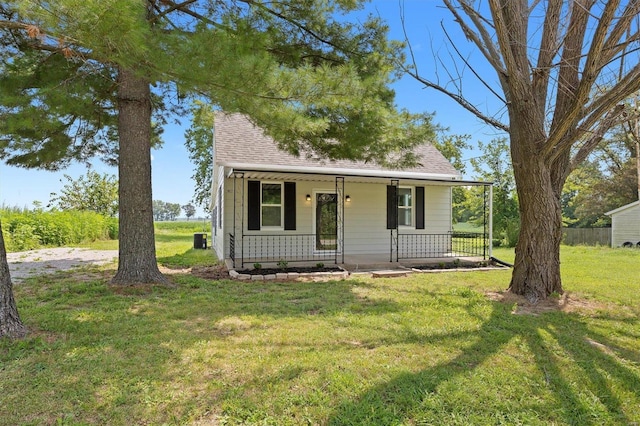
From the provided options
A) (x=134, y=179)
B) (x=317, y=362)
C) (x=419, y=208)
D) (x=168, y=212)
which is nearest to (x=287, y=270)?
(x=134, y=179)

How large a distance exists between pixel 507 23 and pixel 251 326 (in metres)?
5.74

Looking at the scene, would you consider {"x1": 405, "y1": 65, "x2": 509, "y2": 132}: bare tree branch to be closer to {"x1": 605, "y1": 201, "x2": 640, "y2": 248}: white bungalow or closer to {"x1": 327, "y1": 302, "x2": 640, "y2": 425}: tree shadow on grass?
{"x1": 327, "y1": 302, "x2": 640, "y2": 425}: tree shadow on grass

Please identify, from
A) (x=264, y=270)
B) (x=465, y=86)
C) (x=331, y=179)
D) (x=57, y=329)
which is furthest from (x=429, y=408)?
(x=331, y=179)

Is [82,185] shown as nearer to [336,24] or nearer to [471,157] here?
[336,24]

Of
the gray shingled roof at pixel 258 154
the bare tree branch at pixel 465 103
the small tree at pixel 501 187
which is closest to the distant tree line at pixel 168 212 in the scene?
the small tree at pixel 501 187

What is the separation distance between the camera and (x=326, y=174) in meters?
9.63

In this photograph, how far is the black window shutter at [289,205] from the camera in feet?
34.3

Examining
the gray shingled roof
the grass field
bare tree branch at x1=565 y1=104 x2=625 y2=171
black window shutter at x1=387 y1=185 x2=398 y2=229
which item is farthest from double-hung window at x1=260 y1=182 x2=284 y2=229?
bare tree branch at x1=565 y1=104 x2=625 y2=171

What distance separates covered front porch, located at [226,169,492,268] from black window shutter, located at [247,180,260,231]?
0.28 ft

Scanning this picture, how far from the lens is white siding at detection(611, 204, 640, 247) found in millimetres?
18655

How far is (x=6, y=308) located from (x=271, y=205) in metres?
7.12

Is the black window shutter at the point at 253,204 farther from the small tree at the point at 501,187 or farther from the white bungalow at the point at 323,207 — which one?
the small tree at the point at 501,187

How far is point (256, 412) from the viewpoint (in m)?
2.50

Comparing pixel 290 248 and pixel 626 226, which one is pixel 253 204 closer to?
pixel 290 248
